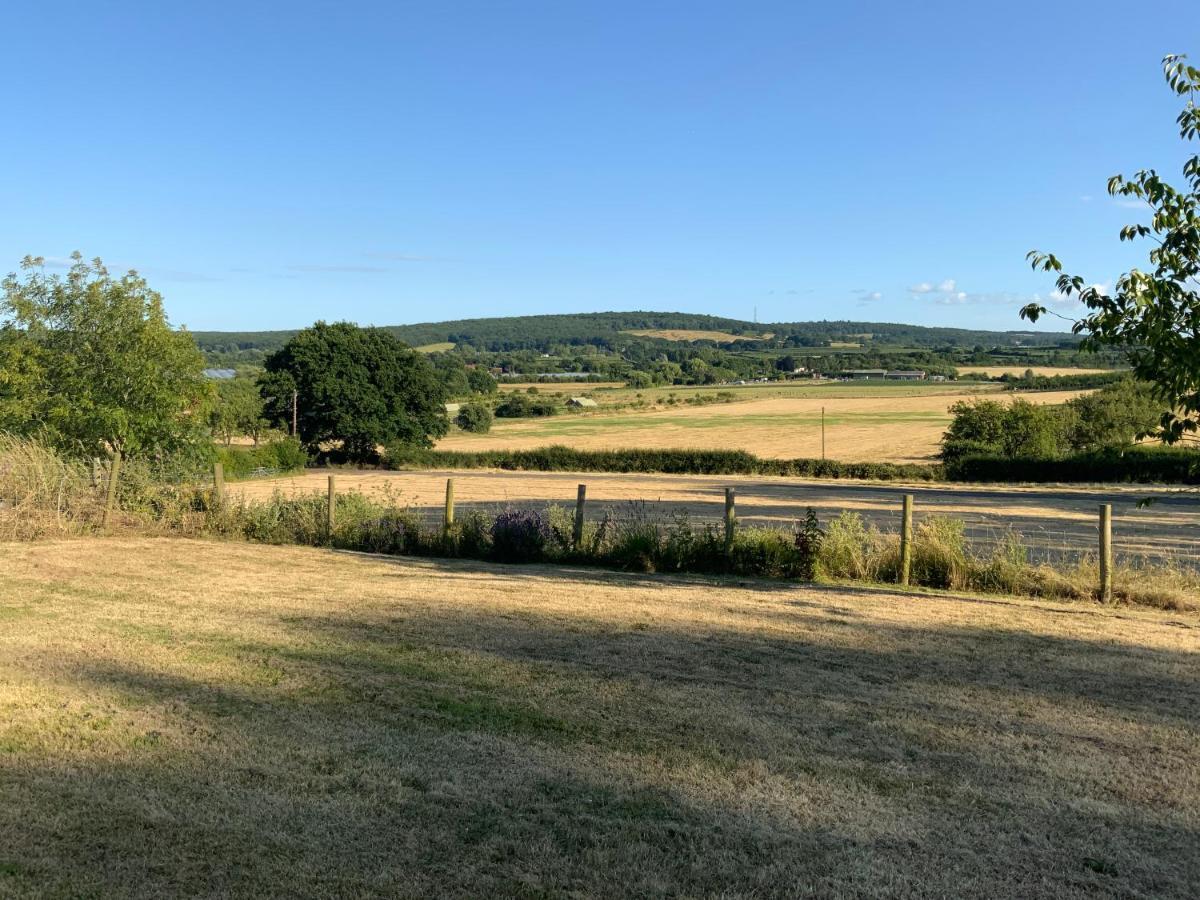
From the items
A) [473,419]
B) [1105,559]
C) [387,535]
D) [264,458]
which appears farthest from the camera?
[473,419]

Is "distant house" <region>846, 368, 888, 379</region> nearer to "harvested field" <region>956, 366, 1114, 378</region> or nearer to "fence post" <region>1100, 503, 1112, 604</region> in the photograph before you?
"harvested field" <region>956, 366, 1114, 378</region>

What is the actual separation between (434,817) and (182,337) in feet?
61.8

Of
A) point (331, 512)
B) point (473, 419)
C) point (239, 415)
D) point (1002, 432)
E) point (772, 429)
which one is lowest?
point (772, 429)

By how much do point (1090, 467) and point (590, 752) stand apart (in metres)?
44.3

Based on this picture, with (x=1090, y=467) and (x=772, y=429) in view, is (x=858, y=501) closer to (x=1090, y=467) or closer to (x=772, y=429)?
(x=1090, y=467)

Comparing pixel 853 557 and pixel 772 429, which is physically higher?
pixel 853 557

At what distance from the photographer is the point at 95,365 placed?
21.0 metres

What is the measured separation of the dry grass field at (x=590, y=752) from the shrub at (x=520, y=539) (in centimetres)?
492

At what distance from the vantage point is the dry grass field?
453cm

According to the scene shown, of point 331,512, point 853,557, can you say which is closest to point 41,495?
point 331,512

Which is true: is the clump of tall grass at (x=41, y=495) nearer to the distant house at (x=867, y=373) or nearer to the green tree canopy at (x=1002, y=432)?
the green tree canopy at (x=1002, y=432)

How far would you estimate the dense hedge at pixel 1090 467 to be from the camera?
40.8 m

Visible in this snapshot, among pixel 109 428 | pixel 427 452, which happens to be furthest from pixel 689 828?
pixel 427 452

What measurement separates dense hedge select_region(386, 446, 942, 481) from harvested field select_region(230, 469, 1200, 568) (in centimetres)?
191
